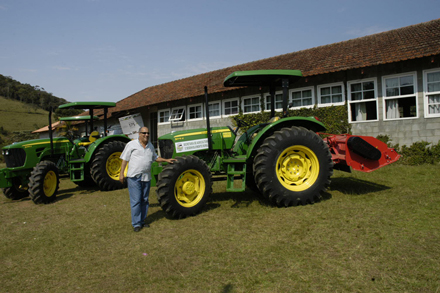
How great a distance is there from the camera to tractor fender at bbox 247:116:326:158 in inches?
195

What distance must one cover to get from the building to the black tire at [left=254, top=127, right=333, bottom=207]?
6.11 meters

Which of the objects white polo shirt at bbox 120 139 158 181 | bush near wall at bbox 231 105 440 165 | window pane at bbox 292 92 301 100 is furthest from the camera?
window pane at bbox 292 92 301 100

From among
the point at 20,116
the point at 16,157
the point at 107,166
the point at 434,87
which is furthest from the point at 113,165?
the point at 20,116

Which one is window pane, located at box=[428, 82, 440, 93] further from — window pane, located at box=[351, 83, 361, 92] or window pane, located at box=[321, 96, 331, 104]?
window pane, located at box=[321, 96, 331, 104]

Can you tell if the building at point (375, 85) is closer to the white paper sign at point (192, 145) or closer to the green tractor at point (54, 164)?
the green tractor at point (54, 164)

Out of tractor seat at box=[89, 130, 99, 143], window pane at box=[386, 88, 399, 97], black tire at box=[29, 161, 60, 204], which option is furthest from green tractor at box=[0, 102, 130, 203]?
window pane at box=[386, 88, 399, 97]

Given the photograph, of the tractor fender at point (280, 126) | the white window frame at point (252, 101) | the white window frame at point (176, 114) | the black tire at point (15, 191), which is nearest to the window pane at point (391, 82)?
the white window frame at point (252, 101)

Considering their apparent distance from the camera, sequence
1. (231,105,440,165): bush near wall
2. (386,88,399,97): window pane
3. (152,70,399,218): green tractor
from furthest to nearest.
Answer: (386,88,399,97): window pane < (231,105,440,165): bush near wall < (152,70,399,218): green tractor

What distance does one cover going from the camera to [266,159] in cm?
464

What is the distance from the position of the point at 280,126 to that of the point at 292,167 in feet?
2.42

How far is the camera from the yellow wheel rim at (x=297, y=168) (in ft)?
16.0

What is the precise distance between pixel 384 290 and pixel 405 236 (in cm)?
121

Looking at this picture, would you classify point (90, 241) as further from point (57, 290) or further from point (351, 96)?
point (351, 96)

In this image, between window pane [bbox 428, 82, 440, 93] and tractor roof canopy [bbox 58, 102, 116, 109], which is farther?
window pane [bbox 428, 82, 440, 93]
